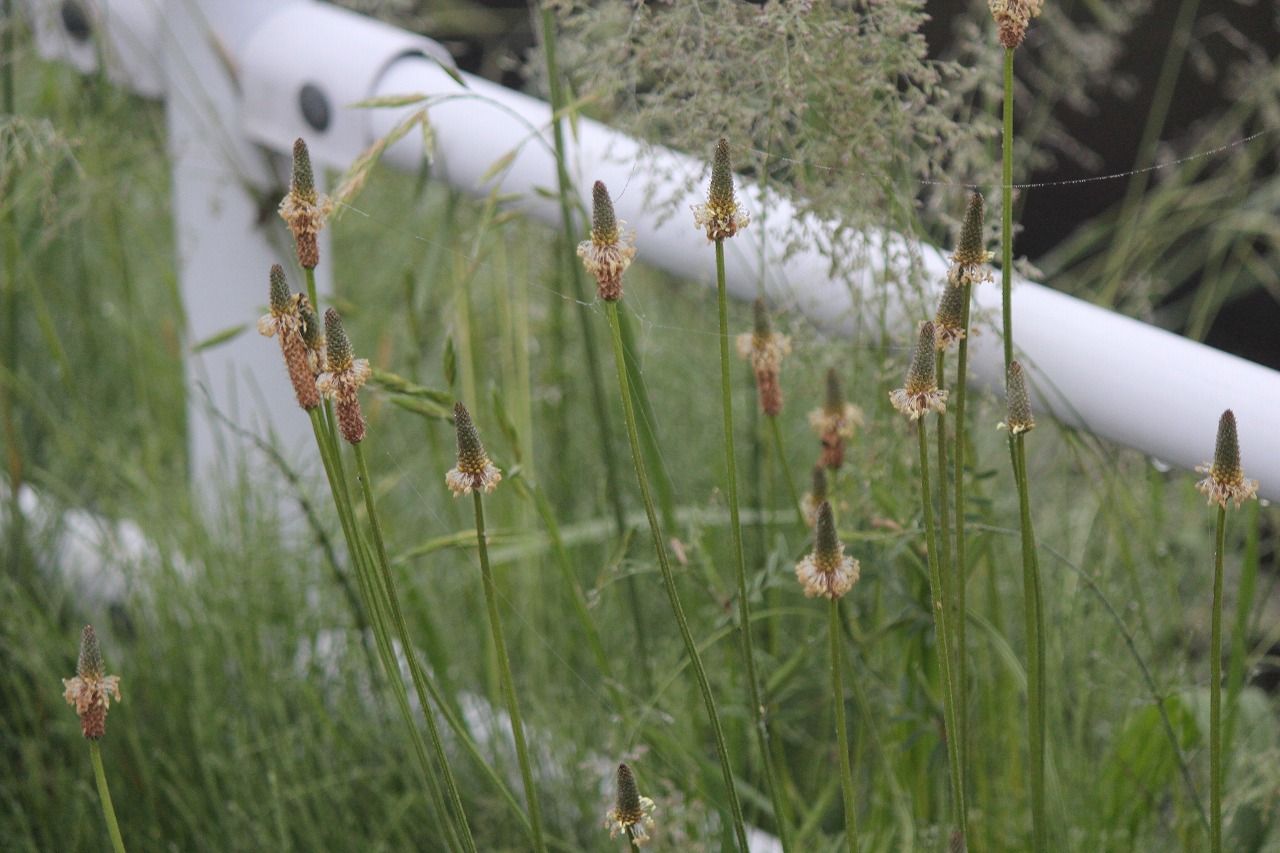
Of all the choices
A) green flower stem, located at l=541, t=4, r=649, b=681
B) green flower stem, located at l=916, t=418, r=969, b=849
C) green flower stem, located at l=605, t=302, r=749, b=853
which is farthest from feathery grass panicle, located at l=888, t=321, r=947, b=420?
green flower stem, located at l=541, t=4, r=649, b=681

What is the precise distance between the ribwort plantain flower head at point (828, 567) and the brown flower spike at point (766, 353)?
246mm

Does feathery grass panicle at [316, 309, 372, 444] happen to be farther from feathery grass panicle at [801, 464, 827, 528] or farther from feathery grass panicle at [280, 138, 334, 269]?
feathery grass panicle at [801, 464, 827, 528]

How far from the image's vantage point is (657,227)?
34.0 inches

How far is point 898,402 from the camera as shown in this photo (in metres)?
0.62

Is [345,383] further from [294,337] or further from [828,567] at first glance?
[828,567]

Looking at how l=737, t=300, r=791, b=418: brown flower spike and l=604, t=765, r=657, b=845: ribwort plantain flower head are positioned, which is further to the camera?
l=737, t=300, r=791, b=418: brown flower spike

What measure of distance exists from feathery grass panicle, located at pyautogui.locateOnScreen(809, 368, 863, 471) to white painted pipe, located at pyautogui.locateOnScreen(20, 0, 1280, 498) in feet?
0.19

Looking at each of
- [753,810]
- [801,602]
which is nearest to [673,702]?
[753,810]

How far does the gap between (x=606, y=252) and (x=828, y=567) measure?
0.17 meters

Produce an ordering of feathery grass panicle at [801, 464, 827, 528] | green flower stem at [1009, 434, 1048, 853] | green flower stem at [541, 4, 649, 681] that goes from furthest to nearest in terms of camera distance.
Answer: green flower stem at [541, 4, 649, 681], feathery grass panicle at [801, 464, 827, 528], green flower stem at [1009, 434, 1048, 853]

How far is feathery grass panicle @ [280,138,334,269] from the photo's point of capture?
650mm

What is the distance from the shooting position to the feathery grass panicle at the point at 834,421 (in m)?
0.89

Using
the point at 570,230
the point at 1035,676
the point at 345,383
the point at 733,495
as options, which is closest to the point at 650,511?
the point at 733,495

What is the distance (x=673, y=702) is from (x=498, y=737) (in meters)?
0.16
